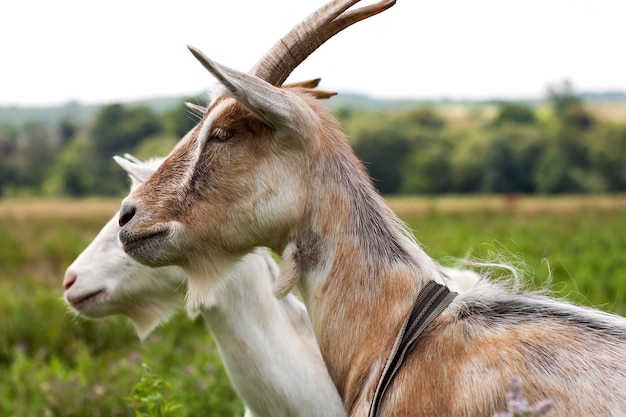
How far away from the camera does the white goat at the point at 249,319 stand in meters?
4.55

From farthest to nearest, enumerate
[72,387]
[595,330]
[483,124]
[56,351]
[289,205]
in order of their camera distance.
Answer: [483,124] → [56,351] → [72,387] → [289,205] → [595,330]

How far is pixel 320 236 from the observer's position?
139 inches

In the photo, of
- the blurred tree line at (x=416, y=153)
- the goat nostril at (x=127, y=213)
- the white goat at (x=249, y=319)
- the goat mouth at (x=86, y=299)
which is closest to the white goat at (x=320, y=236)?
the goat nostril at (x=127, y=213)

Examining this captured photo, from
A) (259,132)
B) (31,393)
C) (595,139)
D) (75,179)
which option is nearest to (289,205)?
(259,132)

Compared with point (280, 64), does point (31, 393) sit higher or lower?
lower

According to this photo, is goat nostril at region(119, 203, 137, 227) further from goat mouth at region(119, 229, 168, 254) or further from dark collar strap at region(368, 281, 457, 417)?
dark collar strap at region(368, 281, 457, 417)

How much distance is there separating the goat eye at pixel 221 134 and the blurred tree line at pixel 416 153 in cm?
3164

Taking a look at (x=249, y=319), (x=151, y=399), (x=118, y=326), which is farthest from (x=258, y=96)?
(x=118, y=326)

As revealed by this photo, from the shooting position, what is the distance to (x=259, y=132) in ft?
11.5

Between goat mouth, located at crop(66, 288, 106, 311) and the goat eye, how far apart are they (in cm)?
207

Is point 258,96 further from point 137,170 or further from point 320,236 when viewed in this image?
point 137,170

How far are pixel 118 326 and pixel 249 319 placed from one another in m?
6.16

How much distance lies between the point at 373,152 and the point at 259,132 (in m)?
40.7

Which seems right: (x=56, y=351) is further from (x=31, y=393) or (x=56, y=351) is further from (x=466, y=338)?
(x=466, y=338)
